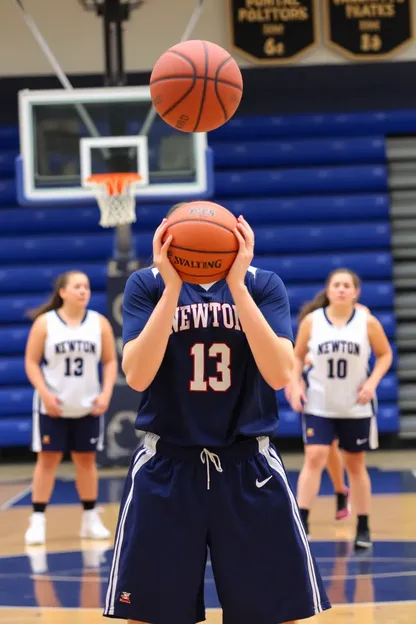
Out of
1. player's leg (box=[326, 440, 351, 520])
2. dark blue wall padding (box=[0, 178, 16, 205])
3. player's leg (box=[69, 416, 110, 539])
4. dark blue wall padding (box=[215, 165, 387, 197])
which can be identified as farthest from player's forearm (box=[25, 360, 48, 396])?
dark blue wall padding (box=[215, 165, 387, 197])

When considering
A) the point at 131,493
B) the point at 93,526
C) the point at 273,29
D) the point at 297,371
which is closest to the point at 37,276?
the point at 273,29

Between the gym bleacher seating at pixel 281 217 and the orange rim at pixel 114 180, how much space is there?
8.16ft

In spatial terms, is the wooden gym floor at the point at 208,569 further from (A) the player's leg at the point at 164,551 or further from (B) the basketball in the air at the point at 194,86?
(B) the basketball in the air at the point at 194,86

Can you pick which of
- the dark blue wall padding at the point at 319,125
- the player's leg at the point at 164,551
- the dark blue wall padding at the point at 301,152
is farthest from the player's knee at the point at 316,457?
the dark blue wall padding at the point at 319,125

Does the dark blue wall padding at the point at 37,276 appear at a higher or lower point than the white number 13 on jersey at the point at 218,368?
higher

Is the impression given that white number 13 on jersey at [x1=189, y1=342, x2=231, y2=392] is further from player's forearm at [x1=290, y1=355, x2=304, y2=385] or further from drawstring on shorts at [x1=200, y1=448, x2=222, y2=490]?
player's forearm at [x1=290, y1=355, x2=304, y2=385]

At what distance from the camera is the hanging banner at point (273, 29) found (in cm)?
1117

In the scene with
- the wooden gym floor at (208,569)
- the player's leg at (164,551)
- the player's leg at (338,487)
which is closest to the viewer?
the player's leg at (164,551)

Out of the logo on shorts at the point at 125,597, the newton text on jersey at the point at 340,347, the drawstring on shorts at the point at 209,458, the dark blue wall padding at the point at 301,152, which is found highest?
the dark blue wall padding at the point at 301,152

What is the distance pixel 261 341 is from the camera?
271 centimetres

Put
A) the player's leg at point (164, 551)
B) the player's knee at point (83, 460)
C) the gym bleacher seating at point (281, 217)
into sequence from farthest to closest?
1. the gym bleacher seating at point (281, 217)
2. the player's knee at point (83, 460)
3. the player's leg at point (164, 551)

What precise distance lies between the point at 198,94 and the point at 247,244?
101cm

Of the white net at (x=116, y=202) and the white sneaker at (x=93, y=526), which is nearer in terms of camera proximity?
the white sneaker at (x=93, y=526)

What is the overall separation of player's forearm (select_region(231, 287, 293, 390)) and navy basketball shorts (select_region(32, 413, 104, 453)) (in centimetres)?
392
